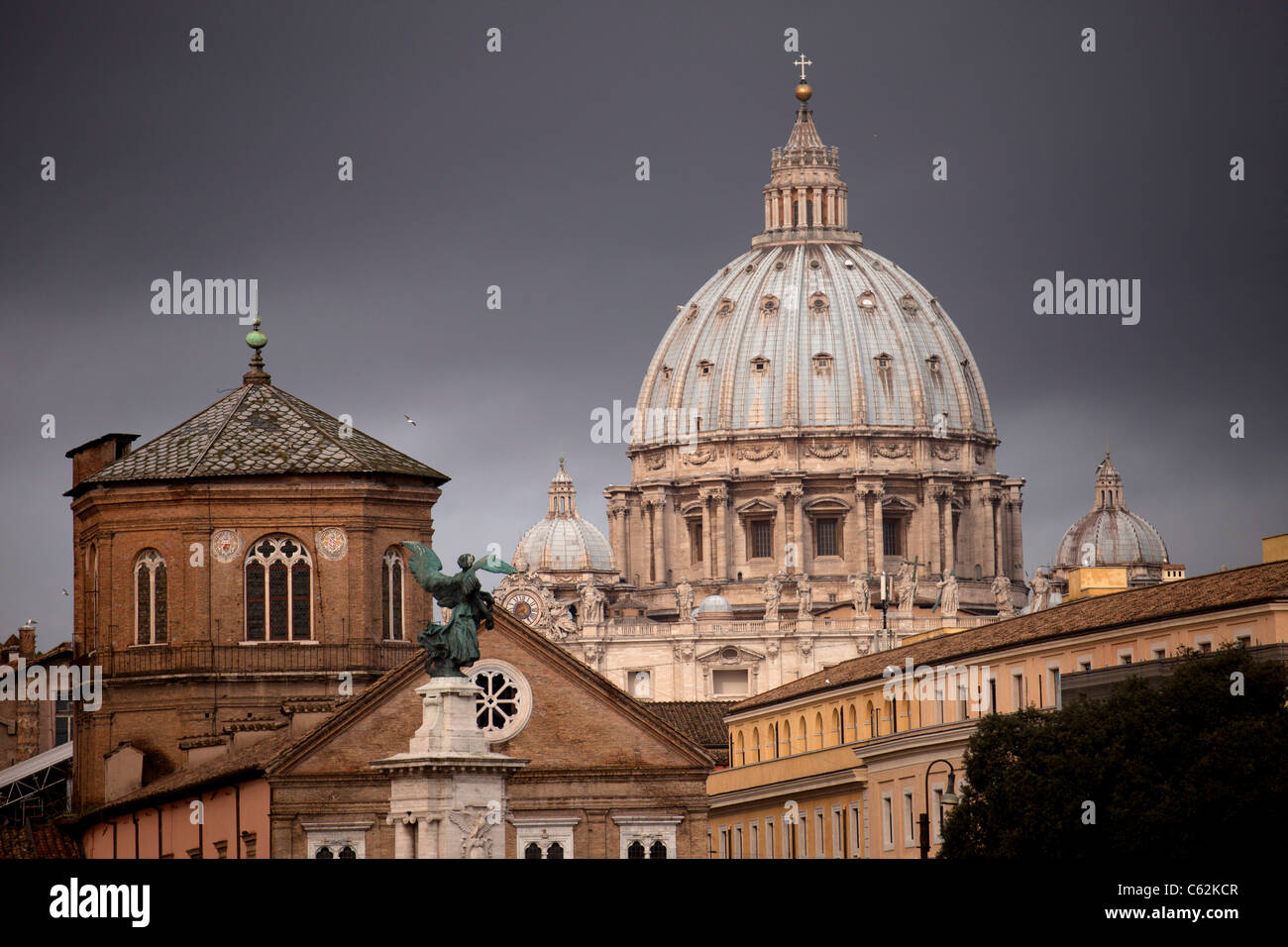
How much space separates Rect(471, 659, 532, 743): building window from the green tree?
17.3 m

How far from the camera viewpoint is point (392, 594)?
84.4 metres

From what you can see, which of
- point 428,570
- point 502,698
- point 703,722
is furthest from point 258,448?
point 703,722

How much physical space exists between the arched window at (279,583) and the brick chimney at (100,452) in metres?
7.25

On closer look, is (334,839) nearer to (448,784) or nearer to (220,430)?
(220,430)

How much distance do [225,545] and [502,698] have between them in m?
8.79

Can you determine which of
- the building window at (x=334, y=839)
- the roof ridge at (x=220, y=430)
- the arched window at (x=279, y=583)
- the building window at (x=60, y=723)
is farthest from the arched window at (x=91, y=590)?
the building window at (x=60, y=723)

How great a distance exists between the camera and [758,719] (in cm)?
10338

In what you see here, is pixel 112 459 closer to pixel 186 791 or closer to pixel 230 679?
pixel 230 679

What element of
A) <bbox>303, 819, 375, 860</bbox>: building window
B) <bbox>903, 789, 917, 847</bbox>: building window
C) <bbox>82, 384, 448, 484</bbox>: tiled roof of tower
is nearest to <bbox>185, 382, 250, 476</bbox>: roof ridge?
<bbox>82, 384, 448, 484</bbox>: tiled roof of tower

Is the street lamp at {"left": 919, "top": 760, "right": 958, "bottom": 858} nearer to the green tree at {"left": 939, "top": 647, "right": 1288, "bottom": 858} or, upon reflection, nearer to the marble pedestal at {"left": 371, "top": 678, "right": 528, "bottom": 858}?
the green tree at {"left": 939, "top": 647, "right": 1288, "bottom": 858}

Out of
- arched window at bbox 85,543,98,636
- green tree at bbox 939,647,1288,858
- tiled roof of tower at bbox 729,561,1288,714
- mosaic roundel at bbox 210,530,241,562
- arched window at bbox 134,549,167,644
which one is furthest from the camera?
arched window at bbox 85,543,98,636

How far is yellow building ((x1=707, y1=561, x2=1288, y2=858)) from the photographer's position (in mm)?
70125
